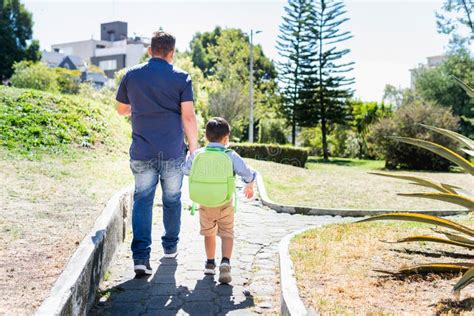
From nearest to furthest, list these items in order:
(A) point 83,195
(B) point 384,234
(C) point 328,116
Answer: (B) point 384,234, (A) point 83,195, (C) point 328,116

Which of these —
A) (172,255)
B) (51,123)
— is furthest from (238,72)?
(172,255)

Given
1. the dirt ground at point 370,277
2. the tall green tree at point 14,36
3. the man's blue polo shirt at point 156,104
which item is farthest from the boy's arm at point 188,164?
the tall green tree at point 14,36

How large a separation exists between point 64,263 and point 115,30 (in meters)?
104

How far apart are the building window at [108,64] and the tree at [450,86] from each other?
190 ft

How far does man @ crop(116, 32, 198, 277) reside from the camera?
15.0ft

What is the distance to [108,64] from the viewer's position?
94.5 m

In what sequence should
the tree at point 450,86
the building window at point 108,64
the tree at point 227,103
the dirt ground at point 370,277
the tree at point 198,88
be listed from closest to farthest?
the dirt ground at point 370,277 → the tree at point 198,88 → the tree at point 227,103 → the tree at point 450,86 → the building window at point 108,64

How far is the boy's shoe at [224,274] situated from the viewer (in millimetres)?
4543

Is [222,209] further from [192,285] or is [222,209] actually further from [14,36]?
[14,36]

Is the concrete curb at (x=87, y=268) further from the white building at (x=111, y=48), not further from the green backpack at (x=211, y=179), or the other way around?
the white building at (x=111, y=48)

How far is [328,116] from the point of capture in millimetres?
39531

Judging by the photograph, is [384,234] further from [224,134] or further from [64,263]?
[64,263]

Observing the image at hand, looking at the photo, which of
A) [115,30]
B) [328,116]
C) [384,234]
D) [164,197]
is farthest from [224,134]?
[115,30]

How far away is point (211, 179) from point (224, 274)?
2.57ft
